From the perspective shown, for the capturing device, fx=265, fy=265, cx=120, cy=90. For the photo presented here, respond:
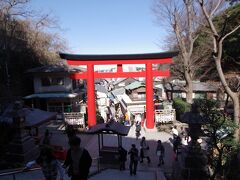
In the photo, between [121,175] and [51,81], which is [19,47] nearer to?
[51,81]

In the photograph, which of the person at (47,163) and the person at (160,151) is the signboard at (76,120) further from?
the person at (47,163)

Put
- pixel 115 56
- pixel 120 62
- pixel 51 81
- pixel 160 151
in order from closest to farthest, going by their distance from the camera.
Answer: pixel 160 151, pixel 115 56, pixel 120 62, pixel 51 81

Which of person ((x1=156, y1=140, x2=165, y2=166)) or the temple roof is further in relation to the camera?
the temple roof

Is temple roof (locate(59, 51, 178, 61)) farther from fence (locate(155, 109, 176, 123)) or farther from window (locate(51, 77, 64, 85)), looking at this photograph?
window (locate(51, 77, 64, 85))

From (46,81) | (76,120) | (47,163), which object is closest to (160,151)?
(47,163)

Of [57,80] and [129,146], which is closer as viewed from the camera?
[129,146]

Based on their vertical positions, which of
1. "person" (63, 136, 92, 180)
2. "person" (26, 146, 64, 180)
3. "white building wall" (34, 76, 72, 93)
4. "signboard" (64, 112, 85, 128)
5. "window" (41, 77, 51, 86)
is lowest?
"signboard" (64, 112, 85, 128)

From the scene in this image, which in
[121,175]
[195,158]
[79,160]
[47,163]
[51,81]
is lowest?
[121,175]

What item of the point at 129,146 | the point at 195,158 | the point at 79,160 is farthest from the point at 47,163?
the point at 129,146

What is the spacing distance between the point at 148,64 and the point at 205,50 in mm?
13723

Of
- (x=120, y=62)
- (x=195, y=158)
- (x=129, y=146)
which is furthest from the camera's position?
(x=120, y=62)

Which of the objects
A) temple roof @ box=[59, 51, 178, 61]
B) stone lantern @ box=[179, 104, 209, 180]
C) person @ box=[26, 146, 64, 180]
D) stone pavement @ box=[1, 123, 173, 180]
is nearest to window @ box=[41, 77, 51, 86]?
stone pavement @ box=[1, 123, 173, 180]

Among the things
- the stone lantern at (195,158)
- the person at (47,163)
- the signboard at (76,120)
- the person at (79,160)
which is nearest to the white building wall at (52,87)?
the signboard at (76,120)

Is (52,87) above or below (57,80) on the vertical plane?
below
